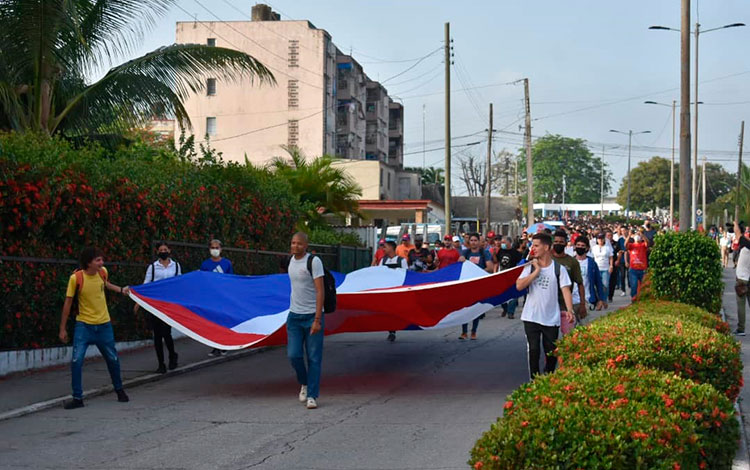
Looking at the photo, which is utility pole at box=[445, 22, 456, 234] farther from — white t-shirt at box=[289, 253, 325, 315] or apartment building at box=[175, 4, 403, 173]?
apartment building at box=[175, 4, 403, 173]

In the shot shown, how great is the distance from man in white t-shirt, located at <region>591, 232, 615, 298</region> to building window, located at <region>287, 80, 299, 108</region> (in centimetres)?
4556

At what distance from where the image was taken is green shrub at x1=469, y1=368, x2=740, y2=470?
5.00m

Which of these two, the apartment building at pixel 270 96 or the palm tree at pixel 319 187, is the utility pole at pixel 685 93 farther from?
the apartment building at pixel 270 96

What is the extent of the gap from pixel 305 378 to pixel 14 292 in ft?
14.9

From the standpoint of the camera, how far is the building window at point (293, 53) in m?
67.6

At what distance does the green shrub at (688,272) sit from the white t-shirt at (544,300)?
22.1 feet

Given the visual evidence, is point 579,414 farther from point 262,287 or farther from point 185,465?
point 262,287

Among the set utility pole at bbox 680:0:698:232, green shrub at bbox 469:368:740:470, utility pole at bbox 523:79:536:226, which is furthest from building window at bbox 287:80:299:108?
green shrub at bbox 469:368:740:470

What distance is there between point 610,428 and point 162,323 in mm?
9367

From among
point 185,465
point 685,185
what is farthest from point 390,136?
point 185,465

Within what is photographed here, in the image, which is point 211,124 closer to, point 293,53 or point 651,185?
point 293,53

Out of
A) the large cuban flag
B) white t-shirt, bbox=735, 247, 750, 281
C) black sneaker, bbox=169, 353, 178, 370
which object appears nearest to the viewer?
the large cuban flag

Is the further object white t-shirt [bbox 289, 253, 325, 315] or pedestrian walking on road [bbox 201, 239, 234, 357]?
pedestrian walking on road [bbox 201, 239, 234, 357]

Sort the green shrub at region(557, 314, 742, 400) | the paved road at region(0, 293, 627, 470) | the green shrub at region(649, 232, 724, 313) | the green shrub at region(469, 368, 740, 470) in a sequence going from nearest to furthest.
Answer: the green shrub at region(469, 368, 740, 470) → the green shrub at region(557, 314, 742, 400) → the paved road at region(0, 293, 627, 470) → the green shrub at region(649, 232, 724, 313)
